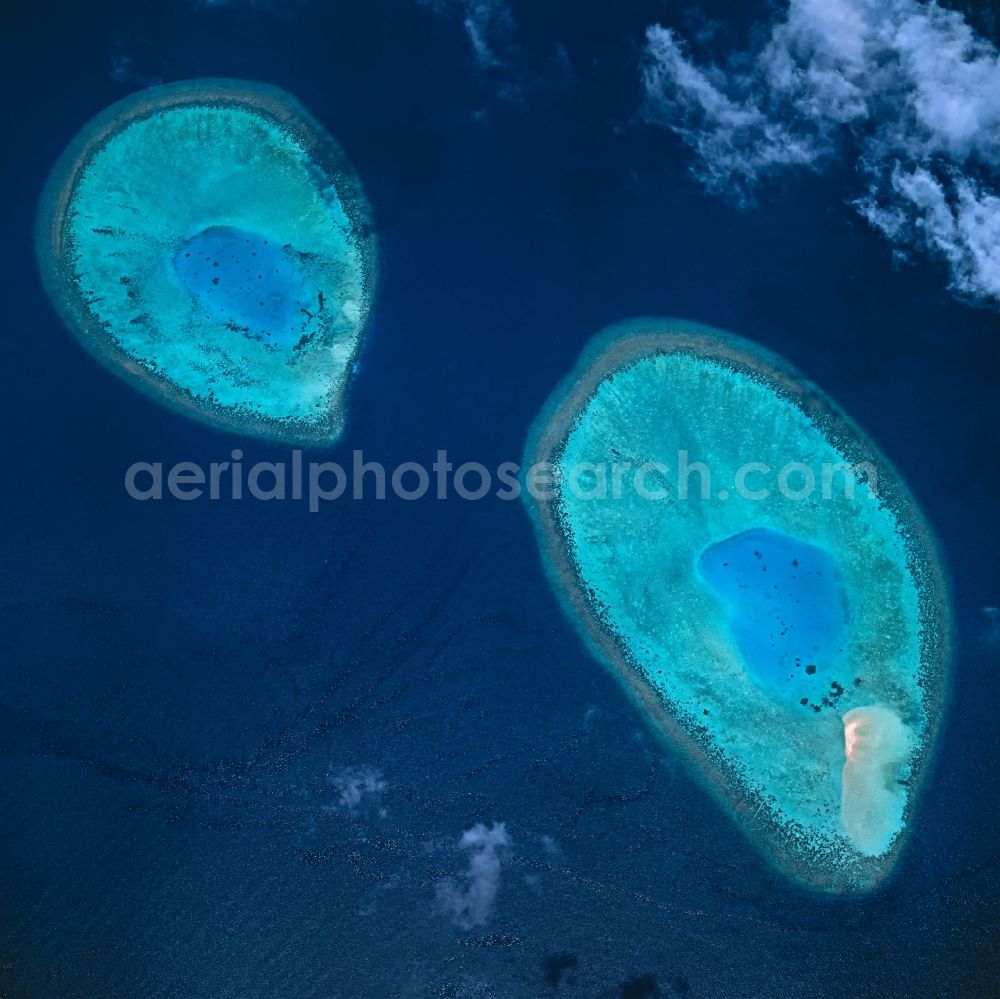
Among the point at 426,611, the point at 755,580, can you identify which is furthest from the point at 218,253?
the point at 755,580

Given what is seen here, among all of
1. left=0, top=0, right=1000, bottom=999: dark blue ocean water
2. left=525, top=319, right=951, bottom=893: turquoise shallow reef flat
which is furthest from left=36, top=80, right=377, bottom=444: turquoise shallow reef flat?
left=525, top=319, right=951, bottom=893: turquoise shallow reef flat

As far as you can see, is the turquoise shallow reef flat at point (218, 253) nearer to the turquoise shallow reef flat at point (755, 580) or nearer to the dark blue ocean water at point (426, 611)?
the dark blue ocean water at point (426, 611)

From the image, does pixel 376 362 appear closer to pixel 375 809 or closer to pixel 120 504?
pixel 120 504

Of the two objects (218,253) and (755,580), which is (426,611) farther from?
(218,253)

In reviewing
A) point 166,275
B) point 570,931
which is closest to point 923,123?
point 166,275

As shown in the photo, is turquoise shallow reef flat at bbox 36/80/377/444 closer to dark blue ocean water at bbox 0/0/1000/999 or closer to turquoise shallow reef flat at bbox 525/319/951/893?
dark blue ocean water at bbox 0/0/1000/999
